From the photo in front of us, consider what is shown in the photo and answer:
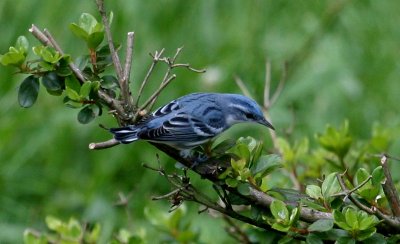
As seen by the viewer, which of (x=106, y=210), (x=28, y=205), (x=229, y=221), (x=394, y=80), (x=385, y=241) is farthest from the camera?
(x=394, y=80)

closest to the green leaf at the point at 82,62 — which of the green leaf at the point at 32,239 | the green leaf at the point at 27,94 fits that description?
the green leaf at the point at 27,94

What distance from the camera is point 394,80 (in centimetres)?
570

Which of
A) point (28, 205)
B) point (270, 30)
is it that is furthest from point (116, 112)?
point (270, 30)

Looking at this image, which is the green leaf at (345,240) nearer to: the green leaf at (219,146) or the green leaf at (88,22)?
the green leaf at (219,146)

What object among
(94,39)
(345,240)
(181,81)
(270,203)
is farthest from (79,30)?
(181,81)

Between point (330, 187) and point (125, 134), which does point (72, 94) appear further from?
point (330, 187)

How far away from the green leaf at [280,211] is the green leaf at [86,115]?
55 centimetres

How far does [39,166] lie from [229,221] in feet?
7.85

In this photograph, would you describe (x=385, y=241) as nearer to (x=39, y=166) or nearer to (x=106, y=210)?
(x=106, y=210)

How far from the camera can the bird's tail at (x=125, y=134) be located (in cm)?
272

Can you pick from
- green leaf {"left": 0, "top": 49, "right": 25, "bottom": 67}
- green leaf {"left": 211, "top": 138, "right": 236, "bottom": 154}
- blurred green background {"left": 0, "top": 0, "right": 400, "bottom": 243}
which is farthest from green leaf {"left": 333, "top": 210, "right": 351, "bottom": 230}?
blurred green background {"left": 0, "top": 0, "right": 400, "bottom": 243}

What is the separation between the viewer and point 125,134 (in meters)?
2.78

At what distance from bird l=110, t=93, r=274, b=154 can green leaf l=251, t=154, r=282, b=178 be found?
297mm

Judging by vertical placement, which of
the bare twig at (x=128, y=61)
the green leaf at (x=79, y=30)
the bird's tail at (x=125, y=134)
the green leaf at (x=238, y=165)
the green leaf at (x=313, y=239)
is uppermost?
the green leaf at (x=79, y=30)
